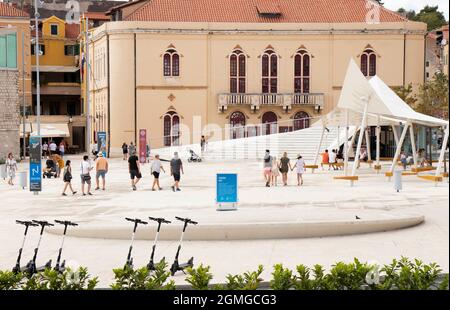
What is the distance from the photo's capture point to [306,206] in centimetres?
2766

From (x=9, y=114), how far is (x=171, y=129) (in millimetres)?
11814

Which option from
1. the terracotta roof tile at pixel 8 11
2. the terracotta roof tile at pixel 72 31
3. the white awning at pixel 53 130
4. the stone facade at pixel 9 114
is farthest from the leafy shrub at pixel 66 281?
the terracotta roof tile at pixel 72 31

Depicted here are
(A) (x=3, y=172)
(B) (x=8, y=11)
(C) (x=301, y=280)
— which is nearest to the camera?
(C) (x=301, y=280)

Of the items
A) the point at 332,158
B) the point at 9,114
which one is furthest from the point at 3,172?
the point at 9,114

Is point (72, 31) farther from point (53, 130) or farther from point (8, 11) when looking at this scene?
point (53, 130)

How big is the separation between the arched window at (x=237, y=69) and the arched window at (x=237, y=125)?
1915mm

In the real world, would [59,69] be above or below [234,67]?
above

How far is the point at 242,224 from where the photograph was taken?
812 inches

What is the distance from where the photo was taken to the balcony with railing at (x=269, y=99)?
69.7 m

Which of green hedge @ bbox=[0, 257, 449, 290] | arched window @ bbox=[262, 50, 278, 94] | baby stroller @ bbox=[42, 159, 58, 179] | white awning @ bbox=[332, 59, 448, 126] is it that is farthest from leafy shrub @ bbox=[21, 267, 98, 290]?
arched window @ bbox=[262, 50, 278, 94]

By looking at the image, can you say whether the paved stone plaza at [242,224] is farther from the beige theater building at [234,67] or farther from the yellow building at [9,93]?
the beige theater building at [234,67]

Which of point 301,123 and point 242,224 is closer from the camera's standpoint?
point 242,224
